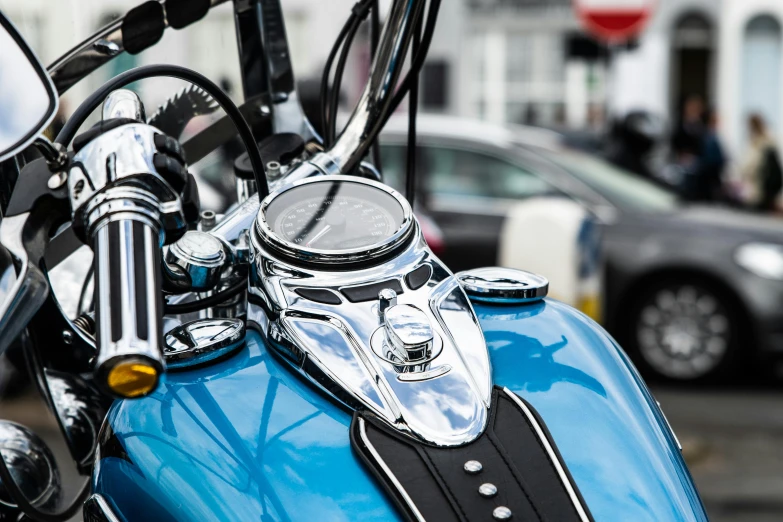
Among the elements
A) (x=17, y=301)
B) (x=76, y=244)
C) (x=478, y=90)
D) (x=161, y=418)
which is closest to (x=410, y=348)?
(x=161, y=418)

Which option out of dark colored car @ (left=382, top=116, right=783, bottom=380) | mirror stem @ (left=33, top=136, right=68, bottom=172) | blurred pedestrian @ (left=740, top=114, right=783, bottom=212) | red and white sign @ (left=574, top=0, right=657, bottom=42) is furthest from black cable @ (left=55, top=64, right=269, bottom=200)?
blurred pedestrian @ (left=740, top=114, right=783, bottom=212)

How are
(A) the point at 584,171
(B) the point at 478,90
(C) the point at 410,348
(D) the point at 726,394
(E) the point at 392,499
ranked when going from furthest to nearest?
(B) the point at 478,90 → (A) the point at 584,171 → (D) the point at 726,394 → (C) the point at 410,348 → (E) the point at 392,499

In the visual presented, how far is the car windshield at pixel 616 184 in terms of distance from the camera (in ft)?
25.3

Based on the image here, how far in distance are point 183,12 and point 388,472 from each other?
1.02m

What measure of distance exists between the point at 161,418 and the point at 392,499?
31 cm

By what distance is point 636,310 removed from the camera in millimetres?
7695

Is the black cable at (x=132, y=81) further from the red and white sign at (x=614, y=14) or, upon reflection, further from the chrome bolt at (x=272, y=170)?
the red and white sign at (x=614, y=14)

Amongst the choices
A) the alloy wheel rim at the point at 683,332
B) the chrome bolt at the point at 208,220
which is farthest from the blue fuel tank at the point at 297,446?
the alloy wheel rim at the point at 683,332

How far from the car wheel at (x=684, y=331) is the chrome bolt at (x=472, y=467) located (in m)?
6.54

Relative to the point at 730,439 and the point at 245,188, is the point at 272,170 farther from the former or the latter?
the point at 730,439

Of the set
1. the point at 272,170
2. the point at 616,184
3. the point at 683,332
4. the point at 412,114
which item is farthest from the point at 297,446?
the point at 616,184

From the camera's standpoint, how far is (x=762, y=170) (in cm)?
1241

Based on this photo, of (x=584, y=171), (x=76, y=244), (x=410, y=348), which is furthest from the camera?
(x=584, y=171)

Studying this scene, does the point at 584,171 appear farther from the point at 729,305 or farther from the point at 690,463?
the point at 690,463
